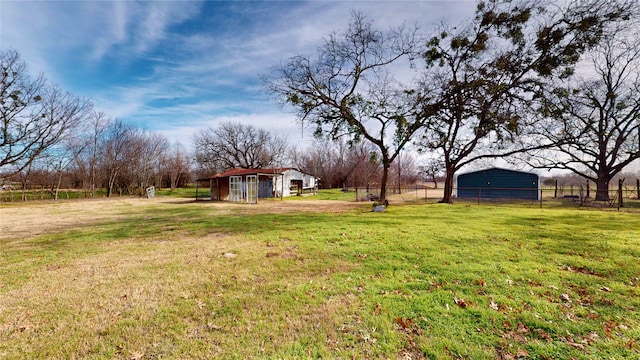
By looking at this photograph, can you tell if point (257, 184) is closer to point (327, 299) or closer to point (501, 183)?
point (327, 299)

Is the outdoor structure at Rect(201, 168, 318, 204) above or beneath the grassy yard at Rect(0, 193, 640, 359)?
above

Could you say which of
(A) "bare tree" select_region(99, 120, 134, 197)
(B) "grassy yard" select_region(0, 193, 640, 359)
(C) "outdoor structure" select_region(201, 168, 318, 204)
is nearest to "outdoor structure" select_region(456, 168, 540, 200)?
(C) "outdoor structure" select_region(201, 168, 318, 204)

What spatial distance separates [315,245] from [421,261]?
261cm

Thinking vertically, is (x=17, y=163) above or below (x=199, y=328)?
above

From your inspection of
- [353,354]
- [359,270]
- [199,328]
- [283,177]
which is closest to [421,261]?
[359,270]

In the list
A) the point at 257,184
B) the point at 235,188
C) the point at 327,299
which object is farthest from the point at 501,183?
the point at 327,299

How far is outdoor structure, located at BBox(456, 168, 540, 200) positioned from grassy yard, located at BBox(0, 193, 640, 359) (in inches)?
923

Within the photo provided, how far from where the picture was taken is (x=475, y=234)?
760 centimetres

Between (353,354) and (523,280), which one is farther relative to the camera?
(523,280)

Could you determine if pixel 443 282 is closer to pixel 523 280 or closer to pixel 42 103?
pixel 523 280

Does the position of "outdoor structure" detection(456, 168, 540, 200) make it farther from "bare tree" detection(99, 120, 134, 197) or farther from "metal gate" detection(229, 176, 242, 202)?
"bare tree" detection(99, 120, 134, 197)

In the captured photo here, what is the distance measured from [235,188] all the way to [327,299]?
23005 mm

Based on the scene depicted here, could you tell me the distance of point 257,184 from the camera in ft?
72.5

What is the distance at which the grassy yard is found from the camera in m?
2.70
